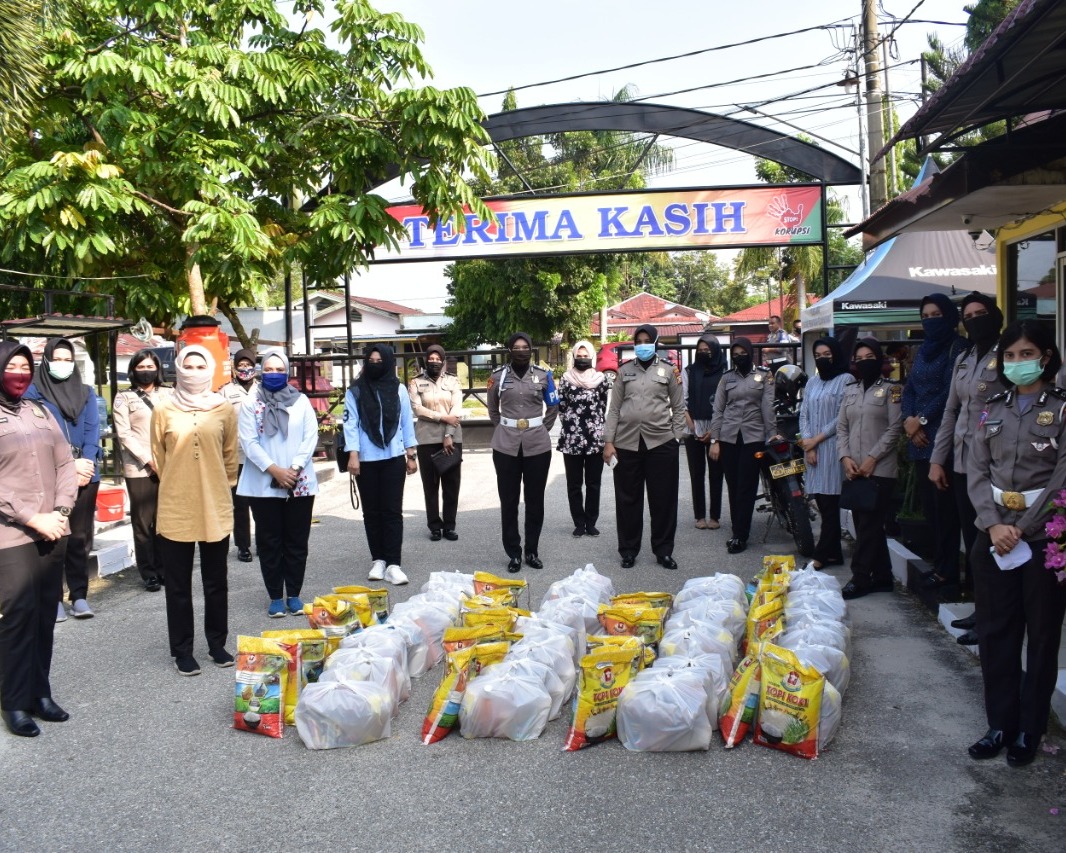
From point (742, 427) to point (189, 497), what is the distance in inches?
192

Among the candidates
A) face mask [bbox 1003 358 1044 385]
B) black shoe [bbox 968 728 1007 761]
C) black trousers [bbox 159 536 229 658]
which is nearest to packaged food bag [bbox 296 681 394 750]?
black trousers [bbox 159 536 229 658]

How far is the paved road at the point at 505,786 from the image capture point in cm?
356

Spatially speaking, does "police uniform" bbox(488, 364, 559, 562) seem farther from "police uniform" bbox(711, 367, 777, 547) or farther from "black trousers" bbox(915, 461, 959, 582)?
"black trousers" bbox(915, 461, 959, 582)

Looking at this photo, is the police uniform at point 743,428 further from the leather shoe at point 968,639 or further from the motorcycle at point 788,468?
the leather shoe at point 968,639

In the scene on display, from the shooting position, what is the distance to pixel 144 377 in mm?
7605

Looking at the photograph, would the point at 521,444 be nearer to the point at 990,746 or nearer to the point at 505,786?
the point at 505,786

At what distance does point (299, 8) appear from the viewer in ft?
38.7

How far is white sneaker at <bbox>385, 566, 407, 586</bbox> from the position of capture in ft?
24.9

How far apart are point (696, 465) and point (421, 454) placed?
2.76 metres

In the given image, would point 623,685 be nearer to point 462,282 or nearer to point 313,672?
point 313,672

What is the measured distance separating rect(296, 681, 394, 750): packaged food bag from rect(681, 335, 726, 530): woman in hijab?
228 inches

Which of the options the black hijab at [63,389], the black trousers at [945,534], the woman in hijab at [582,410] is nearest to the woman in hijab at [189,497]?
the black hijab at [63,389]

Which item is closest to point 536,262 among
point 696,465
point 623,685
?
point 696,465

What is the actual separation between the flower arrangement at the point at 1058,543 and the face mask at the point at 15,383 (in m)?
4.52
